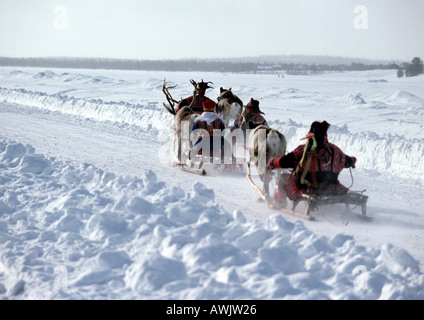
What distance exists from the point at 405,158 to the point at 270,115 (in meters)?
9.57

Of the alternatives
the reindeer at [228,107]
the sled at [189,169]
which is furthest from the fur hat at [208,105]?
the sled at [189,169]

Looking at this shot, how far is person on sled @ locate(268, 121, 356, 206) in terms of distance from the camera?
22.8 feet

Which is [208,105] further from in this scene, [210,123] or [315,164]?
[315,164]

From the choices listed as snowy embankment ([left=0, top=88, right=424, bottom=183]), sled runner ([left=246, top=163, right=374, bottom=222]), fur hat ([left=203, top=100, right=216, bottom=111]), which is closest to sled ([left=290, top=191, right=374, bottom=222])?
sled runner ([left=246, top=163, right=374, bottom=222])

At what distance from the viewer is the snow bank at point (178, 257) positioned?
472 cm

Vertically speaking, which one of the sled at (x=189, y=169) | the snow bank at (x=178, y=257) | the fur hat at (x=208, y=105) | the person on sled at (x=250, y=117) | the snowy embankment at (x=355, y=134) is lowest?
the snow bank at (x=178, y=257)

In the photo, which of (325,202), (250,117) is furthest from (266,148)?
(250,117)

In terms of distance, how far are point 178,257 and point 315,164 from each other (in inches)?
113

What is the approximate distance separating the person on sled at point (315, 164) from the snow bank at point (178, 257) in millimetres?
1227

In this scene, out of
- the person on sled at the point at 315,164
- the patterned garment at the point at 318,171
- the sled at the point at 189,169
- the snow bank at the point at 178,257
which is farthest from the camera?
the sled at the point at 189,169

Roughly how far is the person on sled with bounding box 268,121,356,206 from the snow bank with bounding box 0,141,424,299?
4.03 feet

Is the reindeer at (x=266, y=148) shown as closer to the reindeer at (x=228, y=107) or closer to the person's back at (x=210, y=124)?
the person's back at (x=210, y=124)

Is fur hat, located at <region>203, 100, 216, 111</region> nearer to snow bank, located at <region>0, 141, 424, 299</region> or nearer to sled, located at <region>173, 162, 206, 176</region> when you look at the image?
sled, located at <region>173, 162, 206, 176</region>
